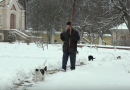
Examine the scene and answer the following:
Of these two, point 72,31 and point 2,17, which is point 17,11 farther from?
point 72,31

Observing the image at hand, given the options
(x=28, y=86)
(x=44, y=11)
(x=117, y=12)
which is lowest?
(x=28, y=86)

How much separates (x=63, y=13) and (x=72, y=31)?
36.5m

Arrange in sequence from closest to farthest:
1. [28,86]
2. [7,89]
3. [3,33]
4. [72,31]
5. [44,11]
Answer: [7,89] < [28,86] < [72,31] < [3,33] < [44,11]

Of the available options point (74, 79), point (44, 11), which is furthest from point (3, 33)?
point (74, 79)

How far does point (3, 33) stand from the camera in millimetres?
37969

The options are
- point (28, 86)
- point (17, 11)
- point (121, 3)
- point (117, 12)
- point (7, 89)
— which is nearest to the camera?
point (7, 89)

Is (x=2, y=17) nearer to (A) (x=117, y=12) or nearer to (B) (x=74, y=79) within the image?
(A) (x=117, y=12)

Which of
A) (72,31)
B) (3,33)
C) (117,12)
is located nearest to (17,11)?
(3,33)

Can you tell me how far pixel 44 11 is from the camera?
45.9 metres

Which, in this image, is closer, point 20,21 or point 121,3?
point 121,3

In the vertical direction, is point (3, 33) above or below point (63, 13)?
below

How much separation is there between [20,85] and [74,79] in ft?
4.89

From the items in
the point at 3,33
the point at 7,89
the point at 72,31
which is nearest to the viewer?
the point at 7,89

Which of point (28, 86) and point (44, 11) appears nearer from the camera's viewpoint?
point (28, 86)
